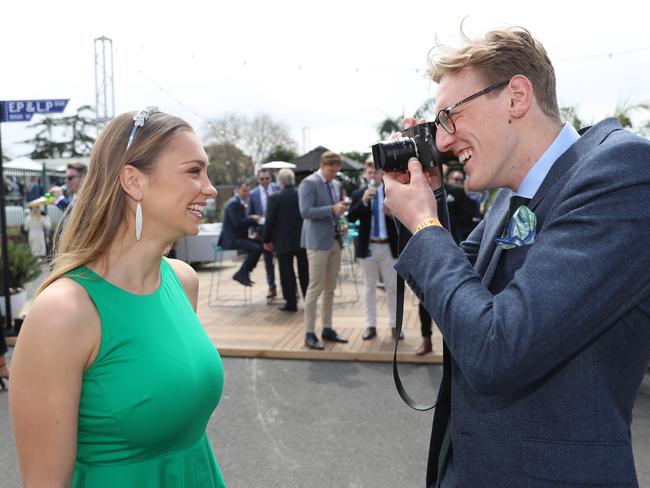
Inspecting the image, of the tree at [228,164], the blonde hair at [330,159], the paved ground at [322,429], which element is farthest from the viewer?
the tree at [228,164]

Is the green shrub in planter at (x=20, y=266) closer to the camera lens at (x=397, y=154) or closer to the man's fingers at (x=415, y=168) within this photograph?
the camera lens at (x=397, y=154)

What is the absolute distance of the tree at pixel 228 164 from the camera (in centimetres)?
4419

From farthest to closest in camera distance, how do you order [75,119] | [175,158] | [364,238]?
1. [75,119]
2. [364,238]
3. [175,158]

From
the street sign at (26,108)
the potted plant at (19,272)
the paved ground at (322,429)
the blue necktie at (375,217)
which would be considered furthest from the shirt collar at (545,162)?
the potted plant at (19,272)

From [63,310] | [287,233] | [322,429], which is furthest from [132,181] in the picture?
[287,233]

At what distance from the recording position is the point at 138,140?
5.48 ft

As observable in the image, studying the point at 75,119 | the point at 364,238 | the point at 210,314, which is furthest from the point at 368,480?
the point at 75,119

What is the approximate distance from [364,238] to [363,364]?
4.69 ft

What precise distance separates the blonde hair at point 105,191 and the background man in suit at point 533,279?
28.5 inches

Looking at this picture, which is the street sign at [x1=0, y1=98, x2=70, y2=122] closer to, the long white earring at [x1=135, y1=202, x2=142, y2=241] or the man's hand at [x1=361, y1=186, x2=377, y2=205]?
the man's hand at [x1=361, y1=186, x2=377, y2=205]

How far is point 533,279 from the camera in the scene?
3.46 feet

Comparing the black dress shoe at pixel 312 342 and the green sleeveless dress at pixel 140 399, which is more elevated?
the green sleeveless dress at pixel 140 399

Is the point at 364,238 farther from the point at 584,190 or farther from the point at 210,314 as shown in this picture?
the point at 584,190

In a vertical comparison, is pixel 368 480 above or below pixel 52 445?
below
